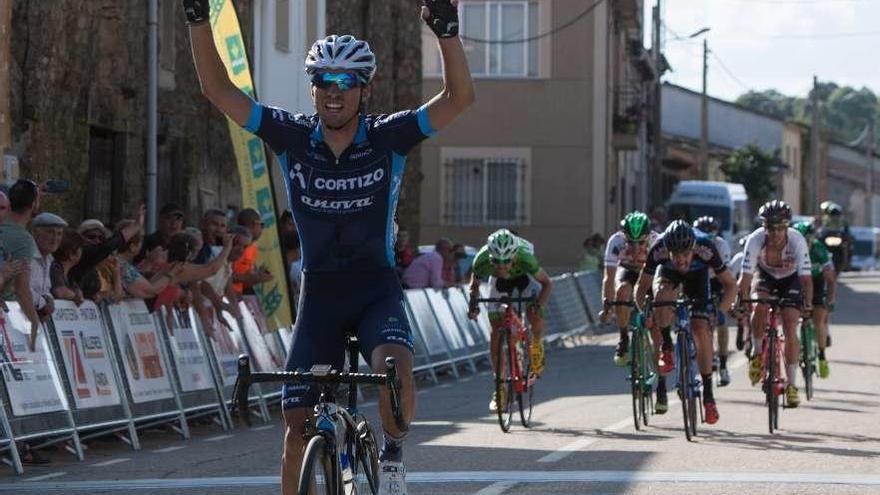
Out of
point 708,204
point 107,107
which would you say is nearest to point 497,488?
point 107,107

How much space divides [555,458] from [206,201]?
1350 cm

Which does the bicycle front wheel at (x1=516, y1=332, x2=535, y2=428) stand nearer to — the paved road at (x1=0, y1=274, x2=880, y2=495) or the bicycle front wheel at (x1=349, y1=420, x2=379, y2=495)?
the paved road at (x1=0, y1=274, x2=880, y2=495)

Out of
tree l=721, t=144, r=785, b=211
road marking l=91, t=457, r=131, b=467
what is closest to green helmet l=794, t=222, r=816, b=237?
road marking l=91, t=457, r=131, b=467

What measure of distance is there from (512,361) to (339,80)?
881 centimetres

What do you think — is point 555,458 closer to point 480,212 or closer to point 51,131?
point 51,131

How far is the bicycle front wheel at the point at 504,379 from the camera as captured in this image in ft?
51.7

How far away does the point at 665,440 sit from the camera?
48.8ft

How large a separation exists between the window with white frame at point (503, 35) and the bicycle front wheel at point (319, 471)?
3883cm

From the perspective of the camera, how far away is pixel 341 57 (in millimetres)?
7688

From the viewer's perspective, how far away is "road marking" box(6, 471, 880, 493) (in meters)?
11.7

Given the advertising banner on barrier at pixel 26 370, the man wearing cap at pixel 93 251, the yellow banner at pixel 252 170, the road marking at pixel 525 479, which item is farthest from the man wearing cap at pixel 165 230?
the road marking at pixel 525 479

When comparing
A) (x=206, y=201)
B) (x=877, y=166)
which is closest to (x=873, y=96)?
(x=877, y=166)

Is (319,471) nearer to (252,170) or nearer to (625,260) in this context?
(625,260)

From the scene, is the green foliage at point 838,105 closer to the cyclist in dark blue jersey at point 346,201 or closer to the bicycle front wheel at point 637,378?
the bicycle front wheel at point 637,378
